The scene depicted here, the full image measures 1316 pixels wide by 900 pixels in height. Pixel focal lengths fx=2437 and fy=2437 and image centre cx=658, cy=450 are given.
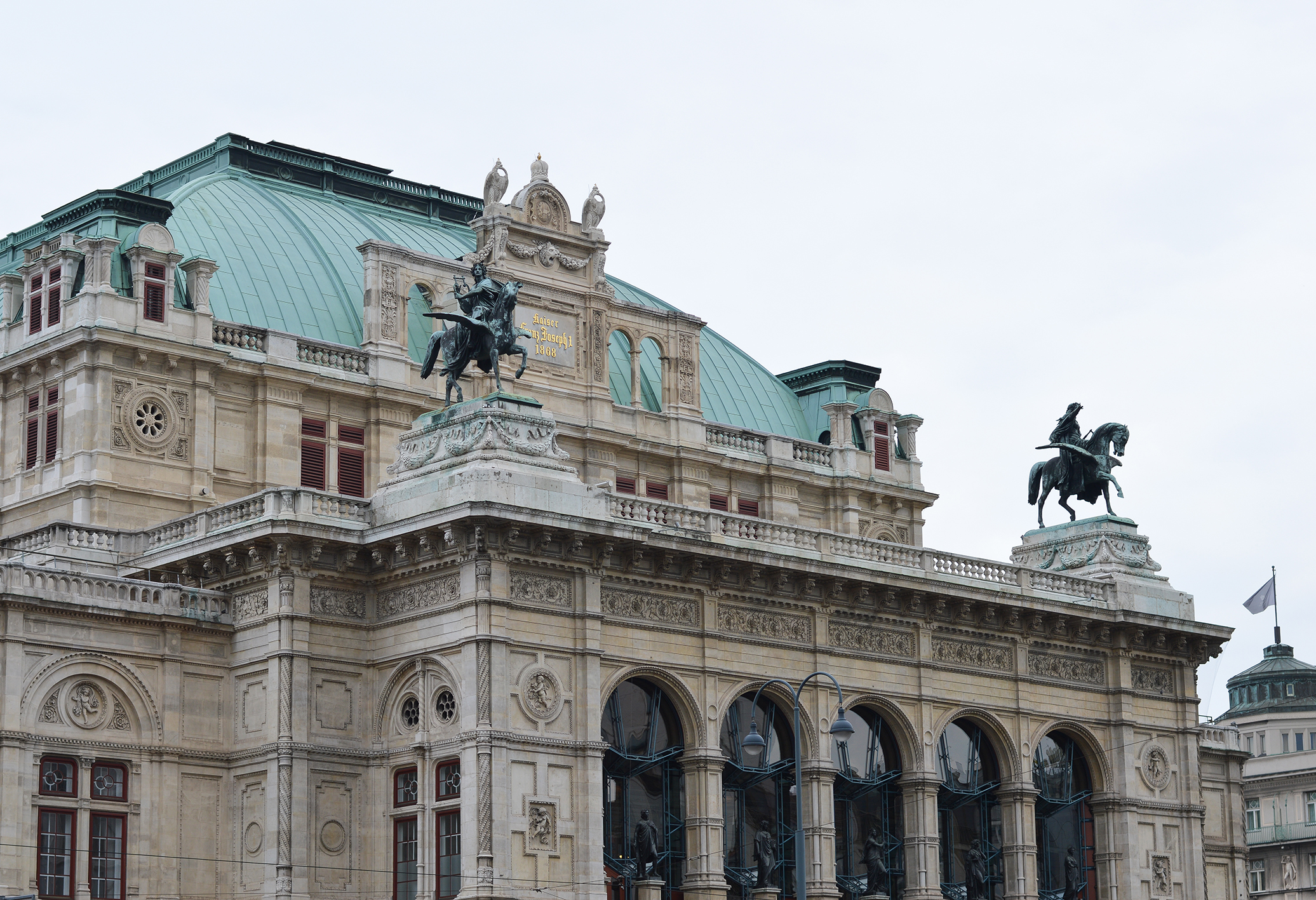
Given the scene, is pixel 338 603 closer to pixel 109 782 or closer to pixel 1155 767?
pixel 109 782

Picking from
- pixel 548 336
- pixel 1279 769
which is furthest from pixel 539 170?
pixel 1279 769

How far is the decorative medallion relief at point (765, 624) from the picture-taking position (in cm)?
6222

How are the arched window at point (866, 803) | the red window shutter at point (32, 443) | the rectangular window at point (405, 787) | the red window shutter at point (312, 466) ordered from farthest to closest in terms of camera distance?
the red window shutter at point (312, 466) < the red window shutter at point (32, 443) < the arched window at point (866, 803) < the rectangular window at point (405, 787)

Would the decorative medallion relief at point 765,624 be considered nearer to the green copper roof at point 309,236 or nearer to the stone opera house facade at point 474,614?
the stone opera house facade at point 474,614

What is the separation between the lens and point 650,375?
253ft

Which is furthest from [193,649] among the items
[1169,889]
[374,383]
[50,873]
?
[1169,889]

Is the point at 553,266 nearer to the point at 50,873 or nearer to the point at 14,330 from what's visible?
the point at 14,330

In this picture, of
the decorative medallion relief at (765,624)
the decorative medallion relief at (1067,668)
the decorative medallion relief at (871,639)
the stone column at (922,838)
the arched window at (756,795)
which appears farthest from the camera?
the decorative medallion relief at (1067,668)

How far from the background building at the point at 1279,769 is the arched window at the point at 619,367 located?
141 ft

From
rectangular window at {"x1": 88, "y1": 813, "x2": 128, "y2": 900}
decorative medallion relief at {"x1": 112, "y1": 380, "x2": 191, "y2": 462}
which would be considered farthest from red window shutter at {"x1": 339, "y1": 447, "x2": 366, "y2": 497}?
rectangular window at {"x1": 88, "y1": 813, "x2": 128, "y2": 900}

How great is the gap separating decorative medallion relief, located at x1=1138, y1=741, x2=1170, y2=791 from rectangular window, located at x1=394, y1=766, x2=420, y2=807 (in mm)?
22557

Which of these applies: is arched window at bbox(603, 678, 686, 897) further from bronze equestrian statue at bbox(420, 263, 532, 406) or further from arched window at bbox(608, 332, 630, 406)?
arched window at bbox(608, 332, 630, 406)

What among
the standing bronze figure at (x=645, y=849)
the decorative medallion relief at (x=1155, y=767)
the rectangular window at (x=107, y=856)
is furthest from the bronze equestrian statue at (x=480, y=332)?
the decorative medallion relief at (x=1155, y=767)

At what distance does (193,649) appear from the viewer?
59.9m
